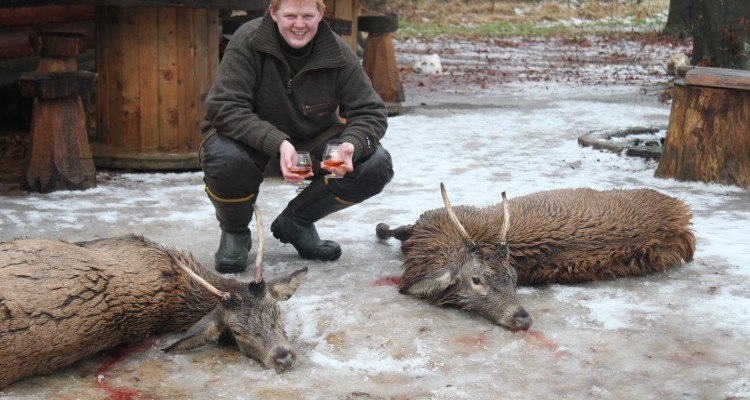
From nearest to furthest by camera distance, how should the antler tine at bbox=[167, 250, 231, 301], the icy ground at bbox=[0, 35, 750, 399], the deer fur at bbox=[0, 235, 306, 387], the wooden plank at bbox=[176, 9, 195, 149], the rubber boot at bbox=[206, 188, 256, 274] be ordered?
the deer fur at bbox=[0, 235, 306, 387]
the icy ground at bbox=[0, 35, 750, 399]
the antler tine at bbox=[167, 250, 231, 301]
the rubber boot at bbox=[206, 188, 256, 274]
the wooden plank at bbox=[176, 9, 195, 149]

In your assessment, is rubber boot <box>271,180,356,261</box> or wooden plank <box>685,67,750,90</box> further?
wooden plank <box>685,67,750,90</box>

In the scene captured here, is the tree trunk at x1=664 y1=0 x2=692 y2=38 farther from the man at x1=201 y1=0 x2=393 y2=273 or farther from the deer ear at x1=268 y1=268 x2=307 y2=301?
the deer ear at x1=268 y1=268 x2=307 y2=301

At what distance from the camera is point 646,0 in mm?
33406

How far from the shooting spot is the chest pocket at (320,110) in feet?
18.0

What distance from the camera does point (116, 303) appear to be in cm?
407

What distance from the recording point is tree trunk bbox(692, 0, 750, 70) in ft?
34.6

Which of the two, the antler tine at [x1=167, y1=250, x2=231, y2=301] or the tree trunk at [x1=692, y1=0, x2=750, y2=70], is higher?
the tree trunk at [x1=692, y1=0, x2=750, y2=70]

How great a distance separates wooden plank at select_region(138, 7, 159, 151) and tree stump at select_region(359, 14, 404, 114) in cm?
415

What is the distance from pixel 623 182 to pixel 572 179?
1.39 feet

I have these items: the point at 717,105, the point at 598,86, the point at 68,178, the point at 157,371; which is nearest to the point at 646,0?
the point at 598,86

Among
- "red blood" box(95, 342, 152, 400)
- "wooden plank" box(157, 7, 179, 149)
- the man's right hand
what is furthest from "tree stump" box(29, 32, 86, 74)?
"red blood" box(95, 342, 152, 400)

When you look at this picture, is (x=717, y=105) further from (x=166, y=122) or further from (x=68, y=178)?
(x=68, y=178)

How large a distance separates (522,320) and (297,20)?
2.03 m

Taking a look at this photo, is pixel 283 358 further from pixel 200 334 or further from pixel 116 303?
pixel 116 303
